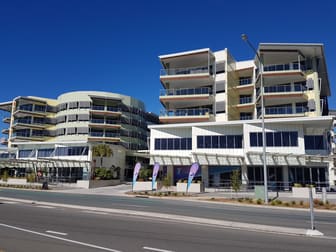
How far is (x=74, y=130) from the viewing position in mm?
67438

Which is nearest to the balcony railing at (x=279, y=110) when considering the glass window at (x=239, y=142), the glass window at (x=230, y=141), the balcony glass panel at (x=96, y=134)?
the glass window at (x=239, y=142)

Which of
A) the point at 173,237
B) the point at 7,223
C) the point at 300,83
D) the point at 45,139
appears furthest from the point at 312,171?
the point at 45,139

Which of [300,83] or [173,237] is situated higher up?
[300,83]

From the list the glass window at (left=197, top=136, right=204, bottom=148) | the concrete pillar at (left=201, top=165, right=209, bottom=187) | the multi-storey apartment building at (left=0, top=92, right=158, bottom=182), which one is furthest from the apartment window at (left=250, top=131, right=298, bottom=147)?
the multi-storey apartment building at (left=0, top=92, right=158, bottom=182)

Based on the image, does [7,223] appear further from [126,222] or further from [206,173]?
[206,173]

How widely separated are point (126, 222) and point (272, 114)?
120 ft

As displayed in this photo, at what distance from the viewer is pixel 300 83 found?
1790 inches

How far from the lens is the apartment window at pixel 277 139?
116 feet

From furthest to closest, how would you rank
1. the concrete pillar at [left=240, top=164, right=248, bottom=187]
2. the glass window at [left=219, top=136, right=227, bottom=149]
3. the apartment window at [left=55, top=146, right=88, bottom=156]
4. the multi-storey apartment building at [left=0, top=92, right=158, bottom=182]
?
the multi-storey apartment building at [left=0, top=92, right=158, bottom=182]
the apartment window at [left=55, top=146, right=88, bottom=156]
the glass window at [left=219, top=136, right=227, bottom=149]
the concrete pillar at [left=240, top=164, right=248, bottom=187]

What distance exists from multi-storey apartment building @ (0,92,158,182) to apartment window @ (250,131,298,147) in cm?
2630

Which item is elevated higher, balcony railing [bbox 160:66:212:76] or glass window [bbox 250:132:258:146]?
balcony railing [bbox 160:66:212:76]

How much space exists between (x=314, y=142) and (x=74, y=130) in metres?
49.6

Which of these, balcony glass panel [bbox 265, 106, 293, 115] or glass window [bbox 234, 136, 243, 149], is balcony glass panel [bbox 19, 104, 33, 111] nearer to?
glass window [bbox 234, 136, 243, 149]

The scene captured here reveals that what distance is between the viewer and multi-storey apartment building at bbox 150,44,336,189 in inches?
1399
